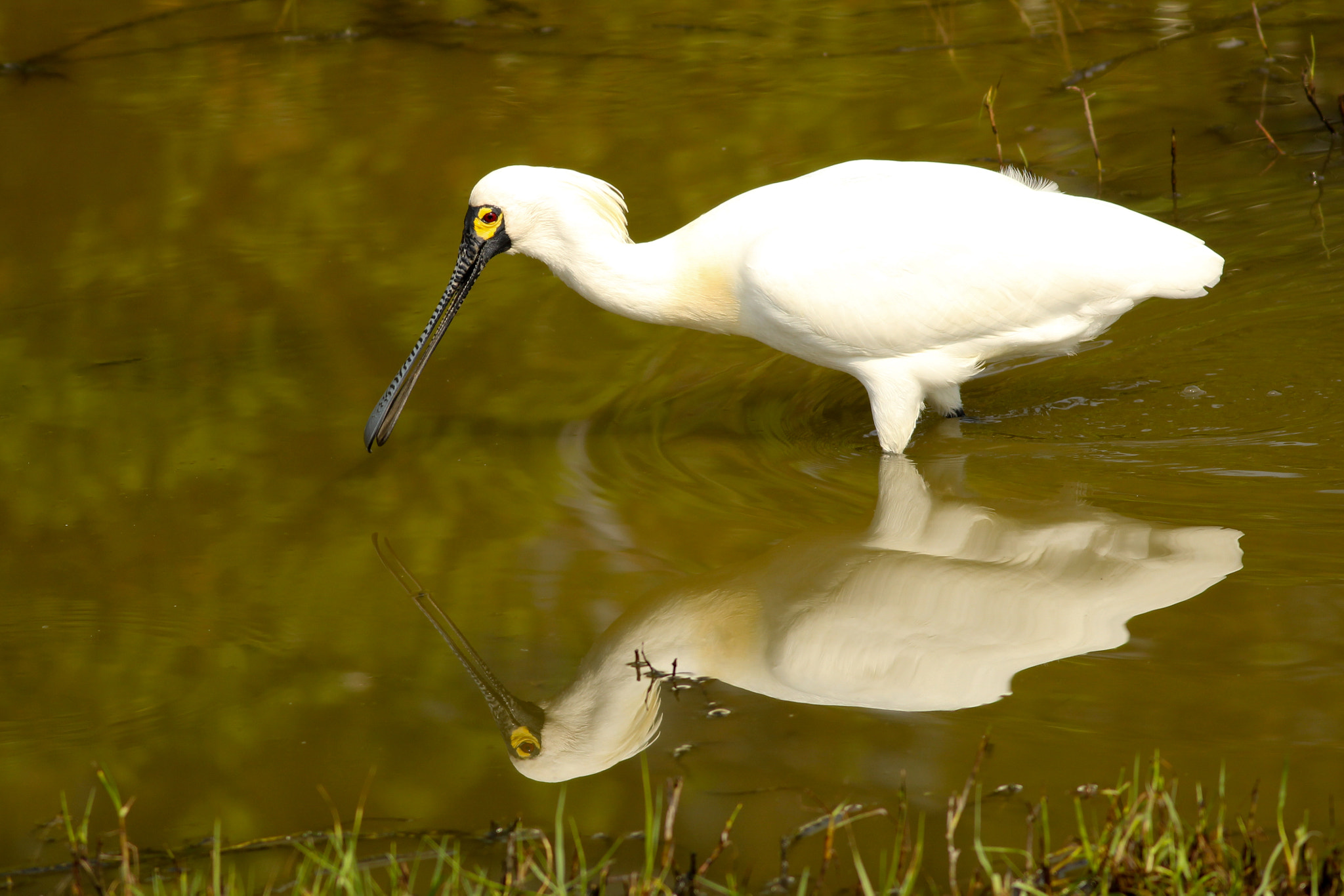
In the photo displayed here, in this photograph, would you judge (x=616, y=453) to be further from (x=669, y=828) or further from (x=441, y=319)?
(x=669, y=828)

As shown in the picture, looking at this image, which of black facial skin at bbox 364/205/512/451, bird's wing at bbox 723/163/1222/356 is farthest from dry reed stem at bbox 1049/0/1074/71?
black facial skin at bbox 364/205/512/451

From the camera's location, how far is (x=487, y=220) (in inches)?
220

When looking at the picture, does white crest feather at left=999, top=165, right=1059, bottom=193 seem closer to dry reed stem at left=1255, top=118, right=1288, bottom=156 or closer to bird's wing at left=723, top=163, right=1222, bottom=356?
bird's wing at left=723, top=163, right=1222, bottom=356

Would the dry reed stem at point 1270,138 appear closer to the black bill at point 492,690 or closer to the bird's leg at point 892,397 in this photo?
the bird's leg at point 892,397

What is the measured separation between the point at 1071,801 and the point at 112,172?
739cm

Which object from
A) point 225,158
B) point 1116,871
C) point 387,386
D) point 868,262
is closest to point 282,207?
point 225,158

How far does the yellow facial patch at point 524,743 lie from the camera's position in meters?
3.75

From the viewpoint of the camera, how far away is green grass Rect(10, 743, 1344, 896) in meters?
2.78

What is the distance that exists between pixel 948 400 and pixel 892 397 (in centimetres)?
38

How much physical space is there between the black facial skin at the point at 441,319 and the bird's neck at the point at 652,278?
219mm

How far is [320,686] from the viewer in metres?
4.14

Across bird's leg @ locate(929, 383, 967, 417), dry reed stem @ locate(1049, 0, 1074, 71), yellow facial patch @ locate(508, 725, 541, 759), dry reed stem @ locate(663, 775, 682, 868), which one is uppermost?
dry reed stem @ locate(663, 775, 682, 868)

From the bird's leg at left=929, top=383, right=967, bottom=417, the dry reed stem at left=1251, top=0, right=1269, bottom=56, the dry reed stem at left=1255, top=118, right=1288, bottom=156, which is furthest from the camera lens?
the dry reed stem at left=1251, top=0, right=1269, bottom=56

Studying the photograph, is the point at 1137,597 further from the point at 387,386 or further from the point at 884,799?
the point at 387,386
